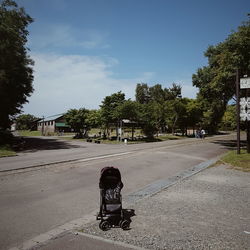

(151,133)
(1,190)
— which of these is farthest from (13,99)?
(151,133)

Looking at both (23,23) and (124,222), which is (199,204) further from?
(23,23)

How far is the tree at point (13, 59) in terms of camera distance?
21759mm

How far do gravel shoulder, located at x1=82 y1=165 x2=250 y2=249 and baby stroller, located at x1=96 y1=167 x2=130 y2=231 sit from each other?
7.3 inches

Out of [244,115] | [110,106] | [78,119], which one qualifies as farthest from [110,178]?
[78,119]

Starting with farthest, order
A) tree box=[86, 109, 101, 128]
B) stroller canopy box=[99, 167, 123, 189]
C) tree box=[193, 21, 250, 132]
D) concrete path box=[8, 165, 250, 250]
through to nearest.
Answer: tree box=[86, 109, 101, 128], tree box=[193, 21, 250, 132], stroller canopy box=[99, 167, 123, 189], concrete path box=[8, 165, 250, 250]

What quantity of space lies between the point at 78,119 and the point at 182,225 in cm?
4244

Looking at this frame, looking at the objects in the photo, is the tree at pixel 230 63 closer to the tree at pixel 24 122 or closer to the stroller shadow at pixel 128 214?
the stroller shadow at pixel 128 214

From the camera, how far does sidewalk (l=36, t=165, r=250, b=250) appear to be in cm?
419

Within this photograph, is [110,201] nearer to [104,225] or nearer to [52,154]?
[104,225]

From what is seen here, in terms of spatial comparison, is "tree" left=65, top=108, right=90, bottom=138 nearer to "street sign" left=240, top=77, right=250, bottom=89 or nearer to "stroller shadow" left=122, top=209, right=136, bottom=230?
"street sign" left=240, top=77, right=250, bottom=89

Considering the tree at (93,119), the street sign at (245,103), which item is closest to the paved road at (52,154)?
the street sign at (245,103)

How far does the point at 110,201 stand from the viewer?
5039 millimetres

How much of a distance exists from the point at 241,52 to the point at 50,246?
2324 centimetres

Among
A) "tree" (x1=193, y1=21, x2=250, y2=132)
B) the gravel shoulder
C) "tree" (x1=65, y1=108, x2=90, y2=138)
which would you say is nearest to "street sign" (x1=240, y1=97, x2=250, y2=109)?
"tree" (x1=193, y1=21, x2=250, y2=132)
